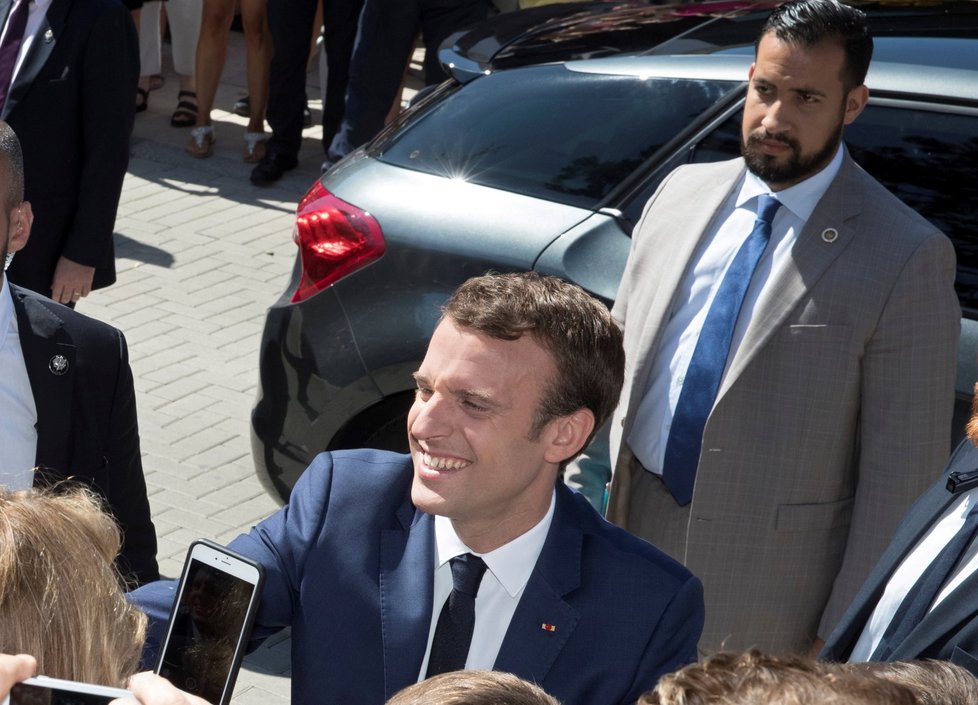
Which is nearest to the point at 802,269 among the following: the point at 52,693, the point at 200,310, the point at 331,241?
the point at 331,241

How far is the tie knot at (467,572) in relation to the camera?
2.31 meters

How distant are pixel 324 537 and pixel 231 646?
355 millimetres

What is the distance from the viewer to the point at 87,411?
10.0ft

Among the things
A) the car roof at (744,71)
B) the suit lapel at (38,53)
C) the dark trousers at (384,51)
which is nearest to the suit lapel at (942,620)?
the car roof at (744,71)

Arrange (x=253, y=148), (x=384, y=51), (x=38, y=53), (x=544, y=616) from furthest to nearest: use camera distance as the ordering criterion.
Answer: (x=253, y=148), (x=384, y=51), (x=38, y=53), (x=544, y=616)

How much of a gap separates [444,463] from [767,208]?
4.34 feet

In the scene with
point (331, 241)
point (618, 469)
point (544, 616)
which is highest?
point (544, 616)

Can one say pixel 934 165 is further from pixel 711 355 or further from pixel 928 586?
pixel 928 586

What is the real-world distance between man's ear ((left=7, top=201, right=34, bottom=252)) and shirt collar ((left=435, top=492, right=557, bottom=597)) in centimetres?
131

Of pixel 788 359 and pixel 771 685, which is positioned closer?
pixel 771 685

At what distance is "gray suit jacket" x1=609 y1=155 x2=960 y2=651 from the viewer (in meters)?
3.14

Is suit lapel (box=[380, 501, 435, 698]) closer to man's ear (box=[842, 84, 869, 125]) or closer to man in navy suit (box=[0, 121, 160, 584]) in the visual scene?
man in navy suit (box=[0, 121, 160, 584])

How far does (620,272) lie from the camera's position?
12.8ft

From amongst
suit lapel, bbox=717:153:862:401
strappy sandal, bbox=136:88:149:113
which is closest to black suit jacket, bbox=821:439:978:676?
suit lapel, bbox=717:153:862:401
